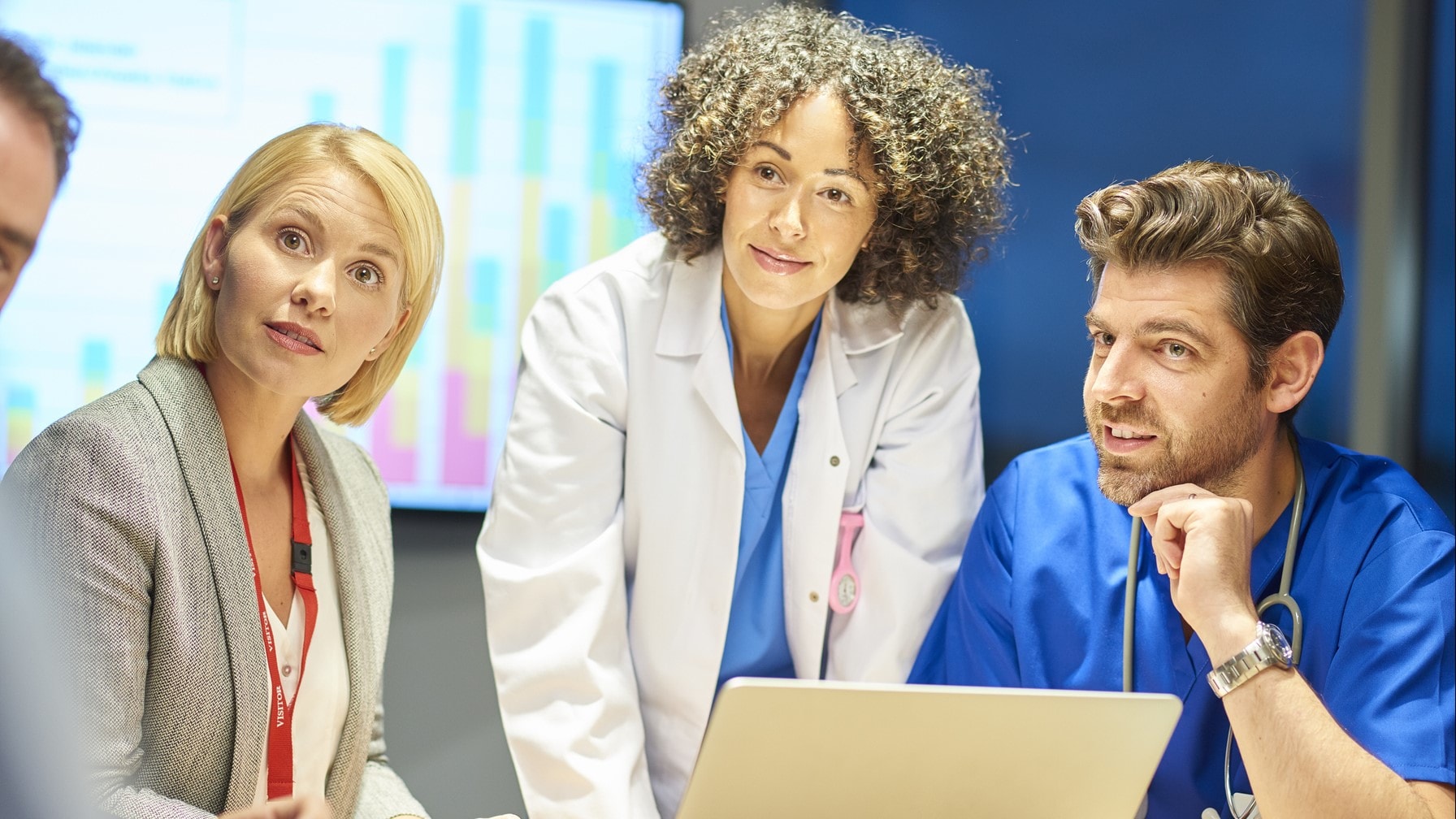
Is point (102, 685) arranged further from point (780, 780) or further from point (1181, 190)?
point (1181, 190)

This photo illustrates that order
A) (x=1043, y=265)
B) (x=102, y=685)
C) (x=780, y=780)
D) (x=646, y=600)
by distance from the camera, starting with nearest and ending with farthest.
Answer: (x=780, y=780) < (x=102, y=685) < (x=646, y=600) < (x=1043, y=265)

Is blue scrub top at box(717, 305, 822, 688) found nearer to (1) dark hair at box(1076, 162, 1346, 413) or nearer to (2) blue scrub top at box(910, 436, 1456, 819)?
(2) blue scrub top at box(910, 436, 1456, 819)

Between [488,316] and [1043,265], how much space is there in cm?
122

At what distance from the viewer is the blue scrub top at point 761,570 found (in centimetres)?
214

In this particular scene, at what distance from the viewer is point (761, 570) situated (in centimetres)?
219

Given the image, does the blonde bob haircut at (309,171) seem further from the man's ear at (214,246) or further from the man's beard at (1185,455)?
the man's beard at (1185,455)

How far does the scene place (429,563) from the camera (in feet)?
9.57

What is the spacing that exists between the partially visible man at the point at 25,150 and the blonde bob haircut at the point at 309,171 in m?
0.98

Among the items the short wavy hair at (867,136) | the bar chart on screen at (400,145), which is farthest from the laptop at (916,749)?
the bar chart on screen at (400,145)

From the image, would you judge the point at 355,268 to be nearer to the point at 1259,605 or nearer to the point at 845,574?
the point at 845,574

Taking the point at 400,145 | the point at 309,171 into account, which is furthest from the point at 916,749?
the point at 400,145

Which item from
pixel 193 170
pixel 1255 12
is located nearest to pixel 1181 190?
pixel 1255 12

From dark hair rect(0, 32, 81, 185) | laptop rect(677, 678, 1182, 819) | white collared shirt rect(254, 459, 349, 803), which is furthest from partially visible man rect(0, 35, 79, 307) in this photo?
white collared shirt rect(254, 459, 349, 803)

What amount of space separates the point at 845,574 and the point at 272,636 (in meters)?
0.90
